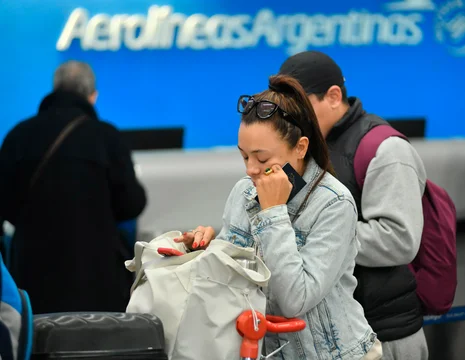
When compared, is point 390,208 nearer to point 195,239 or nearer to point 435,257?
point 435,257

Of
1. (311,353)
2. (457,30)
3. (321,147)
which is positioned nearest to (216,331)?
(311,353)

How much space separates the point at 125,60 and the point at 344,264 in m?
5.54

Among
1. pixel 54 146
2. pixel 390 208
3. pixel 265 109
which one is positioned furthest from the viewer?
pixel 54 146

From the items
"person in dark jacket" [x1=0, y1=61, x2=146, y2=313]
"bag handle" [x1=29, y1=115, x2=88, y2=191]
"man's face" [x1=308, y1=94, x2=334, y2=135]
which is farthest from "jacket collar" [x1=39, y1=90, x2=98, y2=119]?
"man's face" [x1=308, y1=94, x2=334, y2=135]

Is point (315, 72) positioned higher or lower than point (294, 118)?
higher

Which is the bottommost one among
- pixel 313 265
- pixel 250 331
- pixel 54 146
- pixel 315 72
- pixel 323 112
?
pixel 250 331

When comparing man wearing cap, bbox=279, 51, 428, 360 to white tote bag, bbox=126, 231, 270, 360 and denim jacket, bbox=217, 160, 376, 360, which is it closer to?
denim jacket, bbox=217, 160, 376, 360

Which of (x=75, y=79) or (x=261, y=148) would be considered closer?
(x=261, y=148)

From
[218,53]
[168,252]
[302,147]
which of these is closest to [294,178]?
[302,147]

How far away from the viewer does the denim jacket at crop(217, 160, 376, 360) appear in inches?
83.7

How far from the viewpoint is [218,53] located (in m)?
7.82

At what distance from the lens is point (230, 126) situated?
26.3 ft

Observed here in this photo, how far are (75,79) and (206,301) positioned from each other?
2456mm

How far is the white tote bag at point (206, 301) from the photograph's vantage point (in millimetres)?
2000
